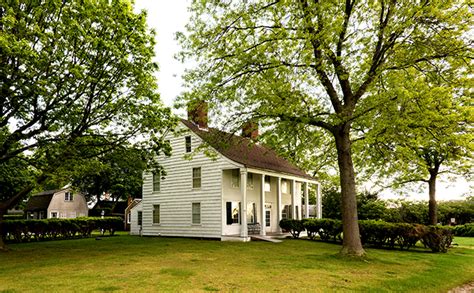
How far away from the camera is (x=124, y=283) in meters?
9.41

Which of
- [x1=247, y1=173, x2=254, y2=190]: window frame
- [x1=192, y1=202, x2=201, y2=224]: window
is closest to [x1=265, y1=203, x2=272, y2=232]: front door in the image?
[x1=247, y1=173, x2=254, y2=190]: window frame

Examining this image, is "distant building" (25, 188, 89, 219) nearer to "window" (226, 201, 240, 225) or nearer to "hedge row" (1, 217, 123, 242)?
"hedge row" (1, 217, 123, 242)

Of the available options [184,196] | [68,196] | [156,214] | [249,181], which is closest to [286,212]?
[249,181]

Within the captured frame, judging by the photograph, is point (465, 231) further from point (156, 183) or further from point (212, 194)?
point (156, 183)

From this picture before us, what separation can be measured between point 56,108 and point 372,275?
44.5 feet

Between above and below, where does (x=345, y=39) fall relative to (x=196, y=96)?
above

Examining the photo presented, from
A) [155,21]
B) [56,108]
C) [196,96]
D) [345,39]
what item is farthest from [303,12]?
[56,108]

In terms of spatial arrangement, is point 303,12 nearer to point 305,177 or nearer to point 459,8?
point 459,8

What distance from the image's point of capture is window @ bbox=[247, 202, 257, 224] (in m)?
25.2

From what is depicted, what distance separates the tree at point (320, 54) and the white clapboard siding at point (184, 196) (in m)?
7.81

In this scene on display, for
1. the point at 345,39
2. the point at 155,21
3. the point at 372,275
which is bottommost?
the point at 372,275

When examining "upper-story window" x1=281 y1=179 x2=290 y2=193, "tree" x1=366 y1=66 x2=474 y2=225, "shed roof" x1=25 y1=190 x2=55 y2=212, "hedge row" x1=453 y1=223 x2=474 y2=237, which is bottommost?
"hedge row" x1=453 y1=223 x2=474 y2=237

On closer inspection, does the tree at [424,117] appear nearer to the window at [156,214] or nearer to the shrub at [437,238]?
the shrub at [437,238]

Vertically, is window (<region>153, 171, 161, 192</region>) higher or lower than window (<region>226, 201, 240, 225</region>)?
higher
